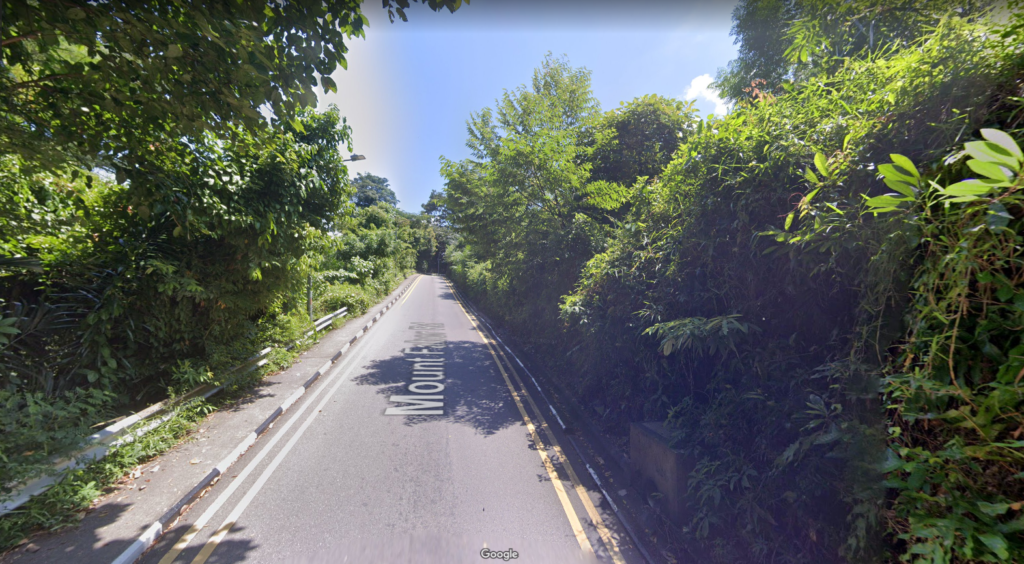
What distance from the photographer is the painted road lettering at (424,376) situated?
631cm

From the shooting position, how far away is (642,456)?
4.05m

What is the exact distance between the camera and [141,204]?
14.2 feet

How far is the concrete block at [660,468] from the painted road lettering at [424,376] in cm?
317

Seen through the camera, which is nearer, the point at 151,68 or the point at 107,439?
the point at 151,68

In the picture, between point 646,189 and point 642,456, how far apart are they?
3.20m

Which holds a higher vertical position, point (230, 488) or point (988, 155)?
point (988, 155)

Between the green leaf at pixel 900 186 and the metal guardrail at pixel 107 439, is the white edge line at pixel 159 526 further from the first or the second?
the green leaf at pixel 900 186

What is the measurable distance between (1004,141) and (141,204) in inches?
258

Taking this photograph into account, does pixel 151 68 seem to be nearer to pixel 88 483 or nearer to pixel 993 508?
pixel 88 483

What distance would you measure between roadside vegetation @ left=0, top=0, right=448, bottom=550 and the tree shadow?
2527 mm

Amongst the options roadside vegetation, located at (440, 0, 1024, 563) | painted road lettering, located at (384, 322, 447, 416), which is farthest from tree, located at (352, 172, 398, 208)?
roadside vegetation, located at (440, 0, 1024, 563)

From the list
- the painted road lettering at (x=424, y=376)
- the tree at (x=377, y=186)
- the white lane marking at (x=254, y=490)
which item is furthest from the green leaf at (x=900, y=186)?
the tree at (x=377, y=186)

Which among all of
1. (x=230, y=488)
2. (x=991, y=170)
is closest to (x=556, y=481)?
(x=230, y=488)

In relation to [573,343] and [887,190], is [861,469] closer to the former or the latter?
[887,190]
